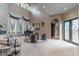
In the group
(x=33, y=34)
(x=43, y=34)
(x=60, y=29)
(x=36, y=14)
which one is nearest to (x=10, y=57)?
(x=33, y=34)

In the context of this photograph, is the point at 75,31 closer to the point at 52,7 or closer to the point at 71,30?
the point at 71,30

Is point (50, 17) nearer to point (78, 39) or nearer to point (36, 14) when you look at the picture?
point (36, 14)

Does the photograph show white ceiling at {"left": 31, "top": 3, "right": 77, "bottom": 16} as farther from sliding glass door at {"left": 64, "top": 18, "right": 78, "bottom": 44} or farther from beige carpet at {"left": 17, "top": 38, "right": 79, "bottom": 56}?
beige carpet at {"left": 17, "top": 38, "right": 79, "bottom": 56}

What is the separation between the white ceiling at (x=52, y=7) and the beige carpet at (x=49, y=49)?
27.8 inches

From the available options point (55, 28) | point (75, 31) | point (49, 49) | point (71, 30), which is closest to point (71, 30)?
point (71, 30)

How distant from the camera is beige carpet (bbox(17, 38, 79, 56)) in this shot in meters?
2.59

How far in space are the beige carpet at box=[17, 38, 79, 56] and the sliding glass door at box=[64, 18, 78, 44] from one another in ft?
0.46

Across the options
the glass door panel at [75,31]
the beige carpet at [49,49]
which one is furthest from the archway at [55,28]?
the glass door panel at [75,31]

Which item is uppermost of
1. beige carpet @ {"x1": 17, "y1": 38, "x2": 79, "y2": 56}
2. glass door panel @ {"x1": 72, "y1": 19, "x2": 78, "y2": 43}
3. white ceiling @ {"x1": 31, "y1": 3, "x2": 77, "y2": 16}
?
white ceiling @ {"x1": 31, "y1": 3, "x2": 77, "y2": 16}

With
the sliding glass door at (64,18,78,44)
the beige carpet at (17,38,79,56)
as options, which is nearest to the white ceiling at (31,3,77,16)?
the sliding glass door at (64,18,78,44)

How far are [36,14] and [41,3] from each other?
0.29m

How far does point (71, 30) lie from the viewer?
2.72m

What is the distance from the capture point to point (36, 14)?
8.93 feet

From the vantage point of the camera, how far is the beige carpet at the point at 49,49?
8.48 feet
